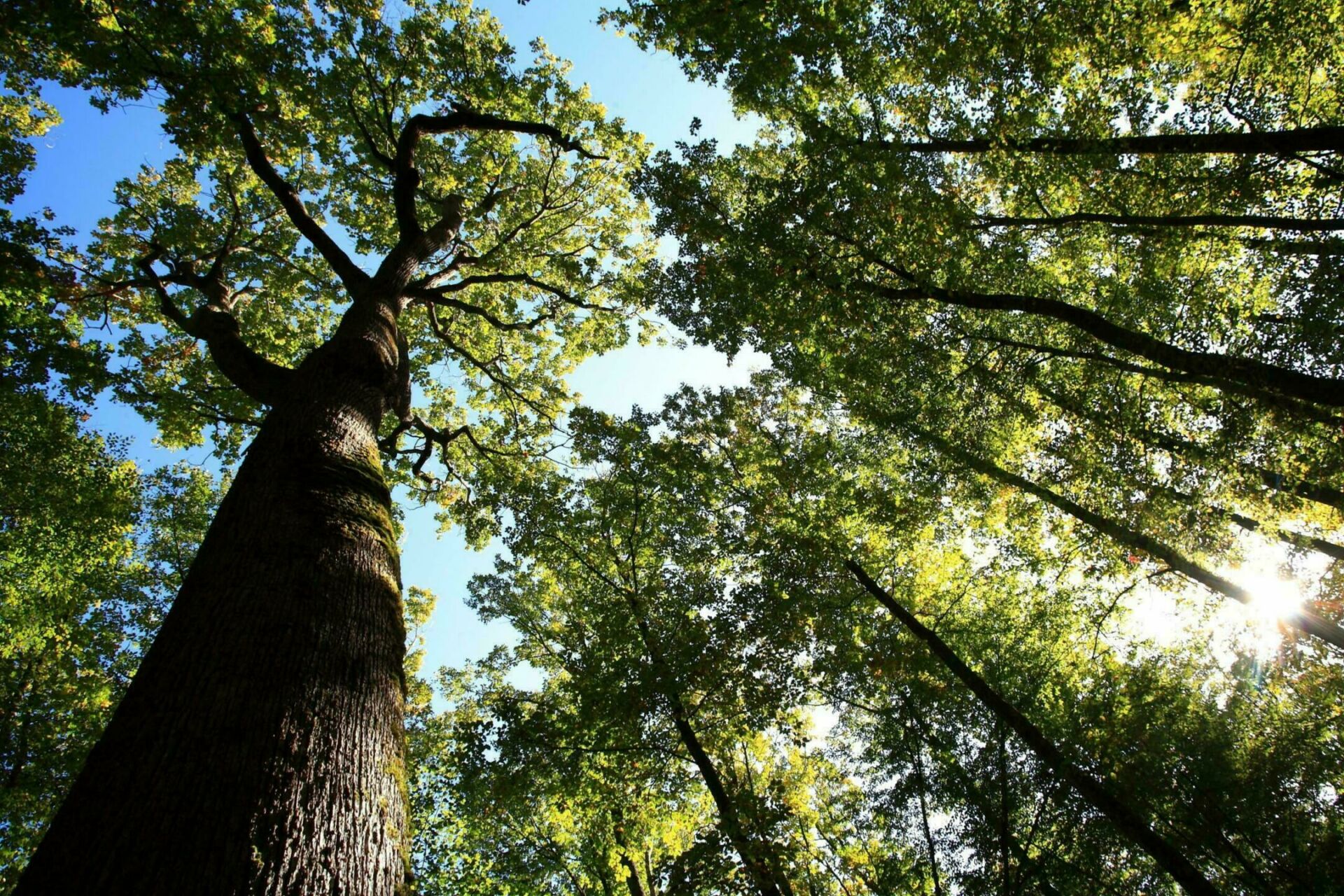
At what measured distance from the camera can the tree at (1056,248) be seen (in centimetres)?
684

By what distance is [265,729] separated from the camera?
2012 millimetres

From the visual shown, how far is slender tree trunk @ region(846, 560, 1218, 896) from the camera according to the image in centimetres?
690

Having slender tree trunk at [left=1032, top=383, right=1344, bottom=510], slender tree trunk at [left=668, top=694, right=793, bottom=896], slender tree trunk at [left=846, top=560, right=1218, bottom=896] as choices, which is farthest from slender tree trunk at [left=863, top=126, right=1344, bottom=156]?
slender tree trunk at [left=668, top=694, right=793, bottom=896]

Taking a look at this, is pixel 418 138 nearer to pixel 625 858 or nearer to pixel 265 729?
pixel 265 729

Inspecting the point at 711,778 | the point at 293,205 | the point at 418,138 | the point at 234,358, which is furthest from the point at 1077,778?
the point at 418,138

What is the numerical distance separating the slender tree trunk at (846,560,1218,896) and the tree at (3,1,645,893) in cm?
882

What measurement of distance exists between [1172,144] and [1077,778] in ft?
26.7

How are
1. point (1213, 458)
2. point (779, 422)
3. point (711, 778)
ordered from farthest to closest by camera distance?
point (779, 422), point (711, 778), point (1213, 458)

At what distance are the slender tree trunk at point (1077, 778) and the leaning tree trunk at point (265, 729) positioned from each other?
9096mm

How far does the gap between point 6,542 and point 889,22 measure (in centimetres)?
1974

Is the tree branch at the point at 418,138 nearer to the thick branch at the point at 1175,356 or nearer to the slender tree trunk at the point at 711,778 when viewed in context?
the thick branch at the point at 1175,356

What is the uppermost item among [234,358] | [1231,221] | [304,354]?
[304,354]

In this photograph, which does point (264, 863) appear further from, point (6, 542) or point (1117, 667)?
point (6, 542)

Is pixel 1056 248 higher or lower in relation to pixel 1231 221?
higher
